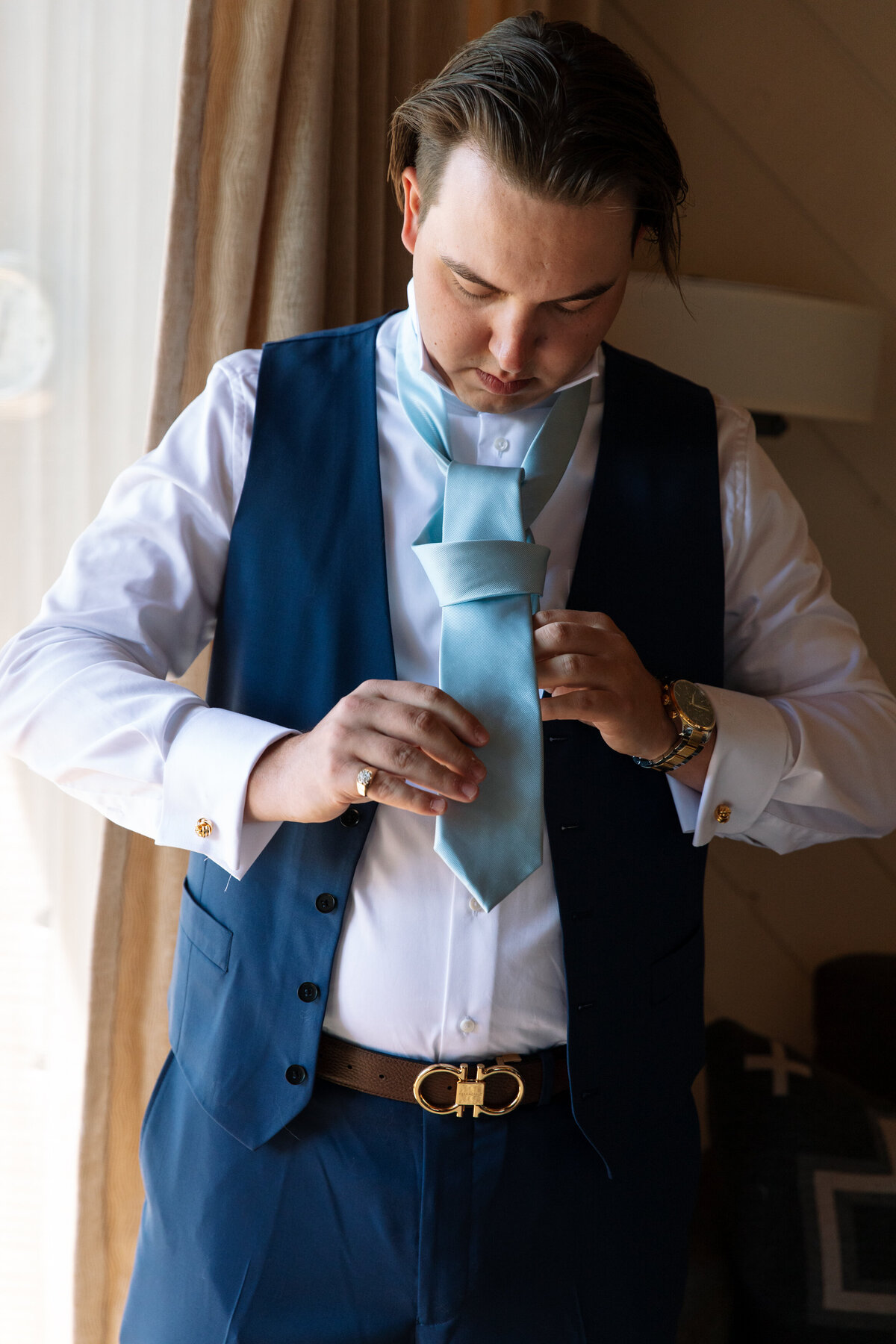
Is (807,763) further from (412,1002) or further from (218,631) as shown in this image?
(218,631)

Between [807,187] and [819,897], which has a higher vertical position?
[807,187]

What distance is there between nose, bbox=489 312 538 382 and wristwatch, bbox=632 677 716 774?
327mm

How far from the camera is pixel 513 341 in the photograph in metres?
0.98

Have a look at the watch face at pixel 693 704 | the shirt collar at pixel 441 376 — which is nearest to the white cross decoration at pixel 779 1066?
the watch face at pixel 693 704

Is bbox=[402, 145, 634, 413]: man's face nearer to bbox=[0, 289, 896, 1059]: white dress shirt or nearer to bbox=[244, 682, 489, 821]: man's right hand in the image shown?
bbox=[0, 289, 896, 1059]: white dress shirt

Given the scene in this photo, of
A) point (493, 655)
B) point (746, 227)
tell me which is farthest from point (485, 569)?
point (746, 227)

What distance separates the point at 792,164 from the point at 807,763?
1437mm

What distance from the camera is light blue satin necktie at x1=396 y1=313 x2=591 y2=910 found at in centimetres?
89

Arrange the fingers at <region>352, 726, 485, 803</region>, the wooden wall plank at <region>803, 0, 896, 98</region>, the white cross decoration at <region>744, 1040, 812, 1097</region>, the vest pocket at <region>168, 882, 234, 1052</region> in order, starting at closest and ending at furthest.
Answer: the fingers at <region>352, 726, 485, 803</region>
the vest pocket at <region>168, 882, 234, 1052</region>
the white cross decoration at <region>744, 1040, 812, 1097</region>
the wooden wall plank at <region>803, 0, 896, 98</region>

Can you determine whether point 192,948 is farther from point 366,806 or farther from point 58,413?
point 58,413

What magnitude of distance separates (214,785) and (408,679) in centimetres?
22

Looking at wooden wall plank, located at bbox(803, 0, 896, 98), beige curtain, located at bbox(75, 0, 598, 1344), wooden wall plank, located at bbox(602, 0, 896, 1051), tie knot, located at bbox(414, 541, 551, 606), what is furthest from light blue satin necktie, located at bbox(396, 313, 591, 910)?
wooden wall plank, located at bbox(803, 0, 896, 98)

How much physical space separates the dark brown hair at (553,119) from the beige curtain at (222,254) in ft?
1.16

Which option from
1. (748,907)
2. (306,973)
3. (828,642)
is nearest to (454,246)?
(828,642)
